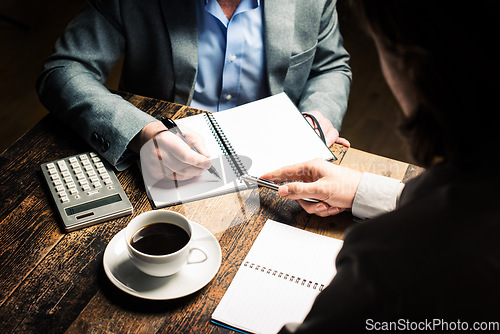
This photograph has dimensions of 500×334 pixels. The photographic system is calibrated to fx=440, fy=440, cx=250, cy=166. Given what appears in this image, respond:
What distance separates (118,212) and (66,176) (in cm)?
16

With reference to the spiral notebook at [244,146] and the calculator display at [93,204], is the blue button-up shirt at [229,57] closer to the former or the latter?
the spiral notebook at [244,146]

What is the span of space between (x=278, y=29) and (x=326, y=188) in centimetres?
61

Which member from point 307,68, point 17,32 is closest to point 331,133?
point 307,68

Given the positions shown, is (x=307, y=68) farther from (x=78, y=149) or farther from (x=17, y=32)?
(x=17, y=32)

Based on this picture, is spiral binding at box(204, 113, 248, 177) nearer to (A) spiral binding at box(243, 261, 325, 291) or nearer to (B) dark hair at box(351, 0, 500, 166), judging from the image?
(A) spiral binding at box(243, 261, 325, 291)

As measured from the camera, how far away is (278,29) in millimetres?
1292

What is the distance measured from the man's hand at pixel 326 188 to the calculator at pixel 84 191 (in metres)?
0.33

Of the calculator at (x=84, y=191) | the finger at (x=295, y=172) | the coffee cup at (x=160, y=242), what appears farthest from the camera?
the finger at (x=295, y=172)

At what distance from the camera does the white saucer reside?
2.35ft

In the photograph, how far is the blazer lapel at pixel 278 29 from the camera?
1.29 metres

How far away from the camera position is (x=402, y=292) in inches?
16.6

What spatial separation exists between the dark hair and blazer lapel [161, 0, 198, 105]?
0.85 meters

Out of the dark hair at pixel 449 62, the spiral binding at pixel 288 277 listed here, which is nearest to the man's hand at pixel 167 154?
the spiral binding at pixel 288 277

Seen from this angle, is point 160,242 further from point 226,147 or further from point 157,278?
point 226,147
